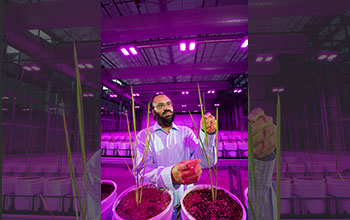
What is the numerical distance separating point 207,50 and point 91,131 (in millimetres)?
2641

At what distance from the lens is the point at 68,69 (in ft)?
1.46

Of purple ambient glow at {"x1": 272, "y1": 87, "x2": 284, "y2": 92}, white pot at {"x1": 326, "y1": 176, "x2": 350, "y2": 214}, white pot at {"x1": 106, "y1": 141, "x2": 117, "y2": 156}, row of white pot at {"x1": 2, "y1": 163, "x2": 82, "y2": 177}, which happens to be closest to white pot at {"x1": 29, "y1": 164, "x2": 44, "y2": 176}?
row of white pot at {"x1": 2, "y1": 163, "x2": 82, "y2": 177}

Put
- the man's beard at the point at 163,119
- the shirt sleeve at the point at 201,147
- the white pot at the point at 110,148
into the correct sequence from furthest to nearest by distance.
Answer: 1. the white pot at the point at 110,148
2. the man's beard at the point at 163,119
3. the shirt sleeve at the point at 201,147

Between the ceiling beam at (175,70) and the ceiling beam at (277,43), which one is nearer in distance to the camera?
the ceiling beam at (277,43)

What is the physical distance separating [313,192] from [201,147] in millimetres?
311

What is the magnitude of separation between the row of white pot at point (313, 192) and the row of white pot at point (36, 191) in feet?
1.69

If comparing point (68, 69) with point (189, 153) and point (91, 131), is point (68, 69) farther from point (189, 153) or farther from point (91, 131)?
point (189, 153)

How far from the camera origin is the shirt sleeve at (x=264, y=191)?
34cm

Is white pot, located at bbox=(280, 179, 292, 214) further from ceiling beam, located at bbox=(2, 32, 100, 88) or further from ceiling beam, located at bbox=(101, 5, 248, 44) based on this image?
ceiling beam, located at bbox=(101, 5, 248, 44)

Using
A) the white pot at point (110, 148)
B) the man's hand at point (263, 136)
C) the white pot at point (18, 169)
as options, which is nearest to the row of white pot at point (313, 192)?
the man's hand at point (263, 136)

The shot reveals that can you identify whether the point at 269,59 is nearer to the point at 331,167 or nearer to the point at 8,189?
the point at 331,167

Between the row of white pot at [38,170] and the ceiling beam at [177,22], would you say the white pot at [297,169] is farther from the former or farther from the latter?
the ceiling beam at [177,22]

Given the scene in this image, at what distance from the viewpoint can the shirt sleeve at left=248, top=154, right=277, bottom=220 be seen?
34 cm

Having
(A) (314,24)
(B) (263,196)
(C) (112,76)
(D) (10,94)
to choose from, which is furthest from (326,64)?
(D) (10,94)
